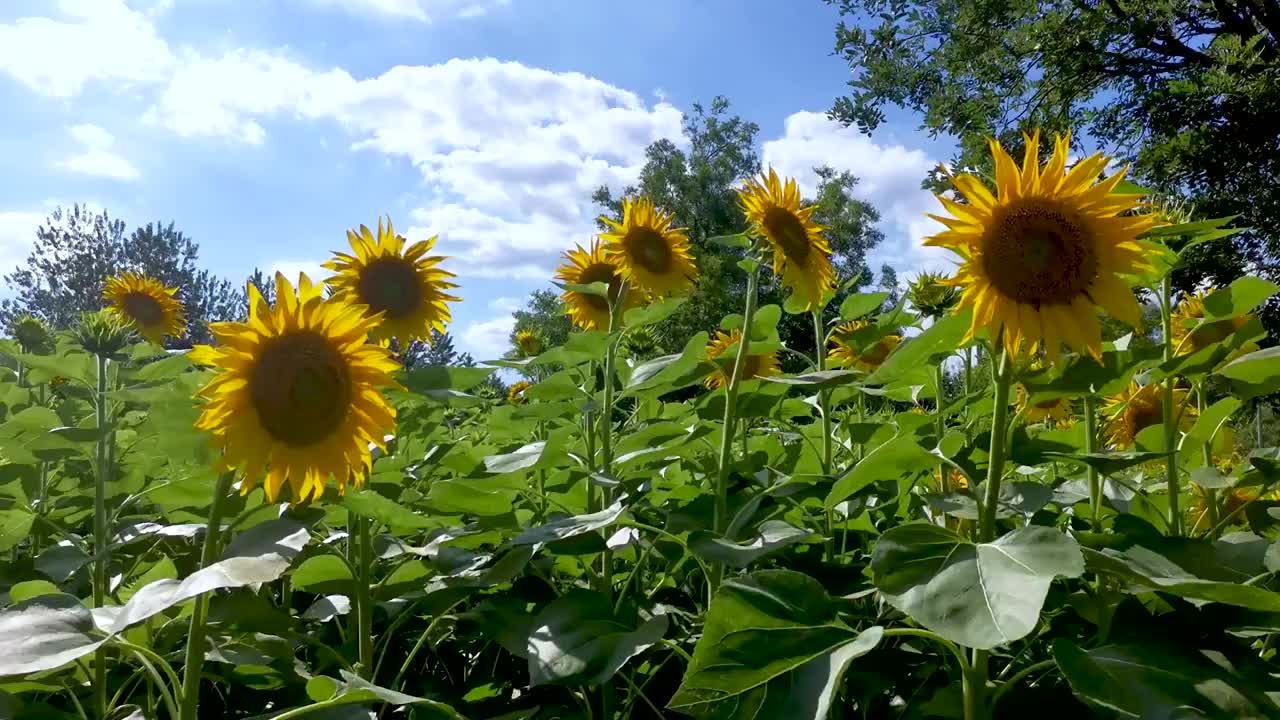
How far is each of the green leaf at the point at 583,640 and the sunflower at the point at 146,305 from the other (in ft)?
15.7

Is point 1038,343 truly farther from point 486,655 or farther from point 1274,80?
point 1274,80

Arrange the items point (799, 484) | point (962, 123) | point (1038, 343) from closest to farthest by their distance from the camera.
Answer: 1. point (1038, 343)
2. point (799, 484)
3. point (962, 123)

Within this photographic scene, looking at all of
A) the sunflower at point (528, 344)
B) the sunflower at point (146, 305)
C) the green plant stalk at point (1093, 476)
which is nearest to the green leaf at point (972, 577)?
the green plant stalk at point (1093, 476)

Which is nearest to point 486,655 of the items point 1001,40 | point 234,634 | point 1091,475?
point 234,634

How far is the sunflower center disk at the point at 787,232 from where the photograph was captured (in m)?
1.97

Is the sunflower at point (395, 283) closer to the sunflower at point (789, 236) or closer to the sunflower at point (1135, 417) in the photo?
the sunflower at point (789, 236)

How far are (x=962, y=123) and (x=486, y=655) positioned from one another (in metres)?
12.9

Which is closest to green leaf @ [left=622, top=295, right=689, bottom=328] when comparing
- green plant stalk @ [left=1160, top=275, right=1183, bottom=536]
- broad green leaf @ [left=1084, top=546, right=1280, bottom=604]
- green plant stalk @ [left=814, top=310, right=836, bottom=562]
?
green plant stalk @ [left=814, top=310, right=836, bottom=562]

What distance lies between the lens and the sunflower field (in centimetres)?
91

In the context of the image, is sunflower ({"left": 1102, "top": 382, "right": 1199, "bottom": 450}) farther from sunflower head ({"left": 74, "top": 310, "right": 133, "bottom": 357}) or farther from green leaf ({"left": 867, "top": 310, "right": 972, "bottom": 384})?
sunflower head ({"left": 74, "top": 310, "right": 133, "bottom": 357})

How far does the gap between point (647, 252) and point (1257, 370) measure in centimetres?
180

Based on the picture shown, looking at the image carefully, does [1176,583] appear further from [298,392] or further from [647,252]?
[647,252]

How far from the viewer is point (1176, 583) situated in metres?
0.84

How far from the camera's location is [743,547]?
3.45 ft
